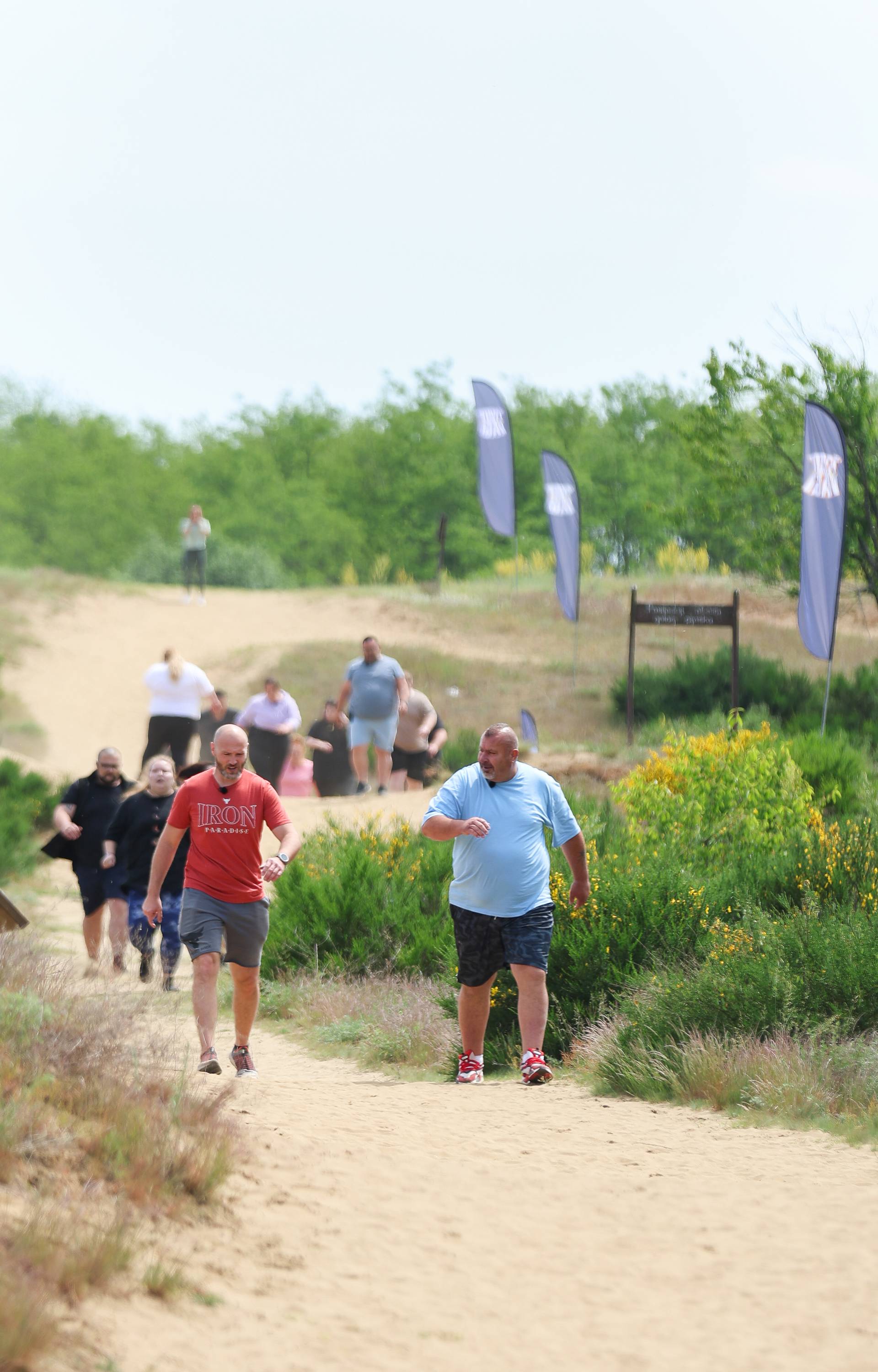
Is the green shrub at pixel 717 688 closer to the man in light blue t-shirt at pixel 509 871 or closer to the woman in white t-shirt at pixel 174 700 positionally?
the woman in white t-shirt at pixel 174 700

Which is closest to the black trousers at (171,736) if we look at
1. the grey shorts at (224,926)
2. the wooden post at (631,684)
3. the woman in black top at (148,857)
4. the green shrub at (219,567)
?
the woman in black top at (148,857)

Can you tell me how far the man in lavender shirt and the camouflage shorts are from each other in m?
8.65

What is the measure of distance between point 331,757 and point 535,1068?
9892 millimetres

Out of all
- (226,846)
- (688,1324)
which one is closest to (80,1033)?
(226,846)

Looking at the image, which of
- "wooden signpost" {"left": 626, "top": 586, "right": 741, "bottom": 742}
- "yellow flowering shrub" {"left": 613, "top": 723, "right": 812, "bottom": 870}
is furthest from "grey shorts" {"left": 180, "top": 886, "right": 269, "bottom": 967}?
"wooden signpost" {"left": 626, "top": 586, "right": 741, "bottom": 742}

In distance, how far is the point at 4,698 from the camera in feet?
87.4

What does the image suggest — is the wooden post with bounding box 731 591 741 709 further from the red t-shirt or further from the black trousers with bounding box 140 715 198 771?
the red t-shirt

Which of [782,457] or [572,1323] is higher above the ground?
[782,457]

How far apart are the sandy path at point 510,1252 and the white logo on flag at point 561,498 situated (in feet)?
59.8

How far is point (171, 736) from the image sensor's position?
47.0 feet

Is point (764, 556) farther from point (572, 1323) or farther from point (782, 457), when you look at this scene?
point (572, 1323)

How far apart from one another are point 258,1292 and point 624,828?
7291 millimetres

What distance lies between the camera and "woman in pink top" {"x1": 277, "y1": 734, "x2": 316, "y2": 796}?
15844 millimetres

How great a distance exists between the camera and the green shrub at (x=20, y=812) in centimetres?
1448
